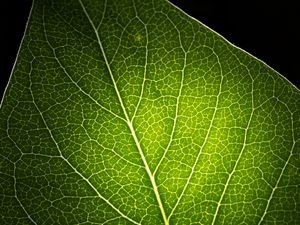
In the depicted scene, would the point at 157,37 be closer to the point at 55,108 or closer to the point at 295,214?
the point at 55,108

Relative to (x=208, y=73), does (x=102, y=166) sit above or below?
below

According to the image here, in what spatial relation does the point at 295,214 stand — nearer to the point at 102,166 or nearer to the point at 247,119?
the point at 247,119

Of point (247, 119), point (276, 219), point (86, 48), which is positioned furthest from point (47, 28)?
point (276, 219)

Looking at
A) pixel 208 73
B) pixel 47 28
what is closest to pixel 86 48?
pixel 47 28

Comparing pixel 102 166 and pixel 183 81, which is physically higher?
pixel 183 81

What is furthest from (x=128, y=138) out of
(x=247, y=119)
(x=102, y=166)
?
(x=247, y=119)
